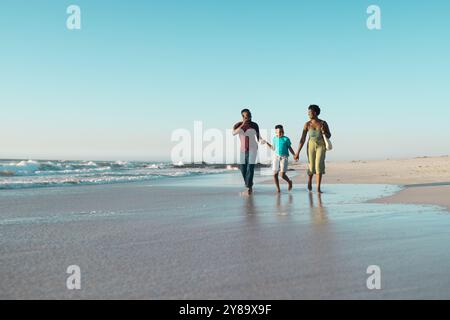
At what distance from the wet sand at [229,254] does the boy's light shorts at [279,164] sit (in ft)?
14.1

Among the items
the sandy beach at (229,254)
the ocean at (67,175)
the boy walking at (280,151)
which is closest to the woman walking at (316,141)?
the boy walking at (280,151)

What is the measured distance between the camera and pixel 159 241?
3.83 meters

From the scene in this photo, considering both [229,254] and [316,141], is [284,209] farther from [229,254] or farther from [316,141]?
[316,141]

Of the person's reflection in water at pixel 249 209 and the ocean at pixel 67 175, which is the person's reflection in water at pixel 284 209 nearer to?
the person's reflection in water at pixel 249 209

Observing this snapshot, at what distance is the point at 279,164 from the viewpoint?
10258mm

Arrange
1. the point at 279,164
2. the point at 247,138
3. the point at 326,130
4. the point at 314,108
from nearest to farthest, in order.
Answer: the point at 326,130, the point at 314,108, the point at 247,138, the point at 279,164

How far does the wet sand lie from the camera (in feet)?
7.80

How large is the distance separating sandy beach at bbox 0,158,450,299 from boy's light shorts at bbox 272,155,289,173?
13.9 ft

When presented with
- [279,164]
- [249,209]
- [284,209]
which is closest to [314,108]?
[279,164]

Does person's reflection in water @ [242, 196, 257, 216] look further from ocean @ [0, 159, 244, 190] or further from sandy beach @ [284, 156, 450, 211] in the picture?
ocean @ [0, 159, 244, 190]

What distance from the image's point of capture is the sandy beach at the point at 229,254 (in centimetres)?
→ 238
